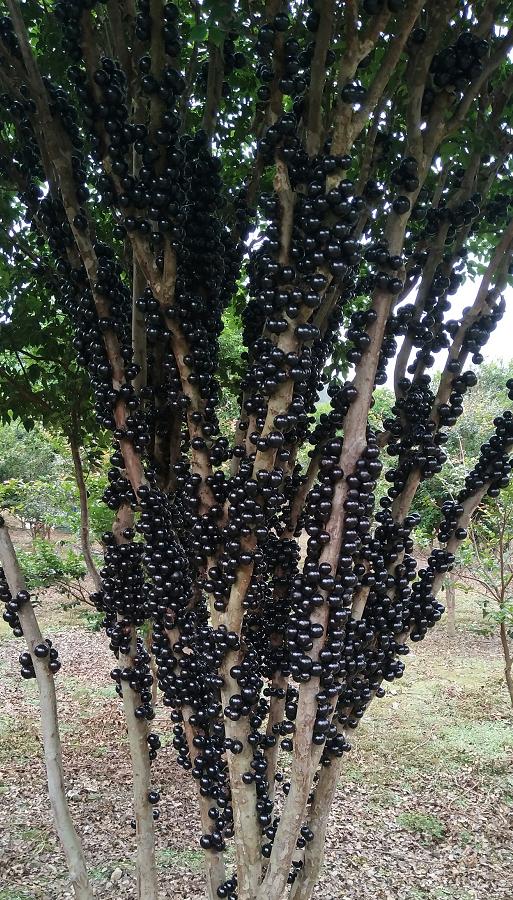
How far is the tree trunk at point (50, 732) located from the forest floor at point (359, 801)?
2788mm

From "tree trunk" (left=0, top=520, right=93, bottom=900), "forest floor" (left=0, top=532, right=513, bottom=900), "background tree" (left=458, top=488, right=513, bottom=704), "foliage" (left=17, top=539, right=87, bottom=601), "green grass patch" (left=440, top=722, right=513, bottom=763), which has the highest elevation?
"background tree" (left=458, top=488, right=513, bottom=704)

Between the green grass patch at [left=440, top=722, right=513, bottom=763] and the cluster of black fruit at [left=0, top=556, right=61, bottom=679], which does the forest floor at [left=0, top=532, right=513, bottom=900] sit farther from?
the cluster of black fruit at [left=0, top=556, right=61, bottom=679]

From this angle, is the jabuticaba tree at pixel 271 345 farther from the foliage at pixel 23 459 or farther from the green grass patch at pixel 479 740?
the foliage at pixel 23 459

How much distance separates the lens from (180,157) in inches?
97.3

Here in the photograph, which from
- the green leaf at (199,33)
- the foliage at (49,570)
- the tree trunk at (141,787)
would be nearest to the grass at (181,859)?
the tree trunk at (141,787)

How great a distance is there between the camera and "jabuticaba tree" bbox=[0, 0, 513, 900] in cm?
237

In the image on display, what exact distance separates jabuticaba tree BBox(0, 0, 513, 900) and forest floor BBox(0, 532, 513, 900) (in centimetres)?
255

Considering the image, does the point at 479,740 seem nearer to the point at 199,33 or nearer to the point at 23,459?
the point at 199,33

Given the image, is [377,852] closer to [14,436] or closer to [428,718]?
[428,718]

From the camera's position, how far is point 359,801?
251 inches

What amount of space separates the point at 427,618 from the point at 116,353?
76.4 inches

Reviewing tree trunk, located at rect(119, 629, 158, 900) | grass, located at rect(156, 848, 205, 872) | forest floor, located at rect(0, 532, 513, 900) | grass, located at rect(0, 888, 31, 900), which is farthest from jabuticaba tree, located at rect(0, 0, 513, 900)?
forest floor, located at rect(0, 532, 513, 900)

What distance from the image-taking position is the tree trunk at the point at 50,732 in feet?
8.32

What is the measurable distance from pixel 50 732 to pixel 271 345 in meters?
1.89
